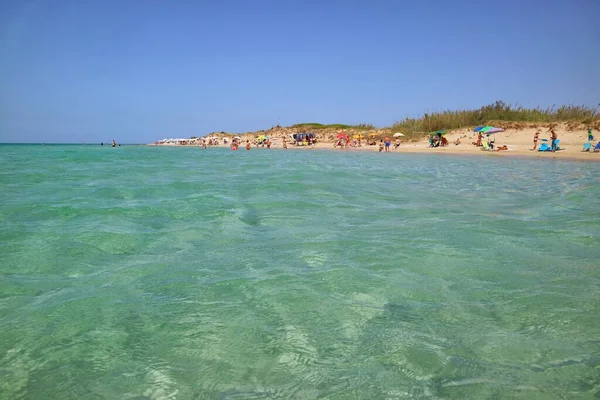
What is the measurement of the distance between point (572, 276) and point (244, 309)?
335 centimetres

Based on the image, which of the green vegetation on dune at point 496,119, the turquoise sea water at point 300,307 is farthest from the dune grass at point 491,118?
the turquoise sea water at point 300,307

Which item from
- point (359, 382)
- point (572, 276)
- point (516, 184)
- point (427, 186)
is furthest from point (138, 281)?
point (516, 184)

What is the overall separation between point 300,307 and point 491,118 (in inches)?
1768

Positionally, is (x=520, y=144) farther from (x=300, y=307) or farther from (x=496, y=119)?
(x=300, y=307)

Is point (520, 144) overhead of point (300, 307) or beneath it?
overhead

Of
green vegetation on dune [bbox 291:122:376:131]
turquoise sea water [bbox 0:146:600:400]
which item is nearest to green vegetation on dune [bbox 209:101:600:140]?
green vegetation on dune [bbox 291:122:376:131]

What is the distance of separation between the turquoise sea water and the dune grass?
3542cm

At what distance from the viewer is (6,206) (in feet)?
26.6

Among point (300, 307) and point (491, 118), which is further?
point (491, 118)

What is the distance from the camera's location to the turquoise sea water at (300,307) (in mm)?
2213

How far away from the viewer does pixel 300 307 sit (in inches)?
126

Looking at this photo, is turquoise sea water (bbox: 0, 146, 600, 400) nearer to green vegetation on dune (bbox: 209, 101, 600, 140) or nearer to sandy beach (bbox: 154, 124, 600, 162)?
sandy beach (bbox: 154, 124, 600, 162)

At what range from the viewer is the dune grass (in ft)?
116

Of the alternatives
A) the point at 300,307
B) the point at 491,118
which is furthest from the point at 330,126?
the point at 300,307
